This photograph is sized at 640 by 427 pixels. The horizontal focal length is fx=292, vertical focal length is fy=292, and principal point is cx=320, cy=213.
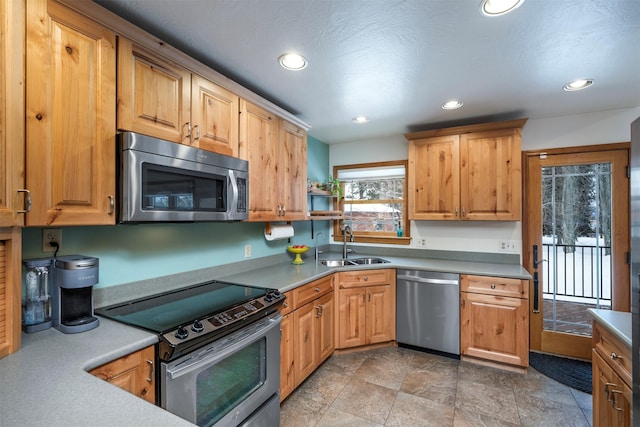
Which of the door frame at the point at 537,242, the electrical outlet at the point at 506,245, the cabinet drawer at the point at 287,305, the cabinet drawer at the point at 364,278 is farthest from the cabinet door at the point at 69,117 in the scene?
the door frame at the point at 537,242

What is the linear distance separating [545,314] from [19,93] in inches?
165

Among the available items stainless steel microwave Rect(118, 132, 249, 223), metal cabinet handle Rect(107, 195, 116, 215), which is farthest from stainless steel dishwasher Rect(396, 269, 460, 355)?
metal cabinet handle Rect(107, 195, 116, 215)

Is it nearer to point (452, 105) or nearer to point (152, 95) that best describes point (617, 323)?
point (452, 105)

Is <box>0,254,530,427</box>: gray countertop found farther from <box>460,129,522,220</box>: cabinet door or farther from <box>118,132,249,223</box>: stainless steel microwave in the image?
<box>460,129,522,220</box>: cabinet door

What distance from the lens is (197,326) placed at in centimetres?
139

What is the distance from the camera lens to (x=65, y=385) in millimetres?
916

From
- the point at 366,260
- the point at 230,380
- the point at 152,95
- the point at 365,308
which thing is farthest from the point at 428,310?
the point at 152,95

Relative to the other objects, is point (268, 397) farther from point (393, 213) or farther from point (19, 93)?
point (393, 213)

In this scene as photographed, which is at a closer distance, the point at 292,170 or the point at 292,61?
the point at 292,61

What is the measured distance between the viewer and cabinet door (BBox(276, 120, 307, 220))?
2.62 m

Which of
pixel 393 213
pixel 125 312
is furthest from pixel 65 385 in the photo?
pixel 393 213

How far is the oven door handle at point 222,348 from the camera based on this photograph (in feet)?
4.25

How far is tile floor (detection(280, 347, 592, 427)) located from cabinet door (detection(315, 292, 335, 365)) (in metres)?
0.15

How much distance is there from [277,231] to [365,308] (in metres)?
1.20
